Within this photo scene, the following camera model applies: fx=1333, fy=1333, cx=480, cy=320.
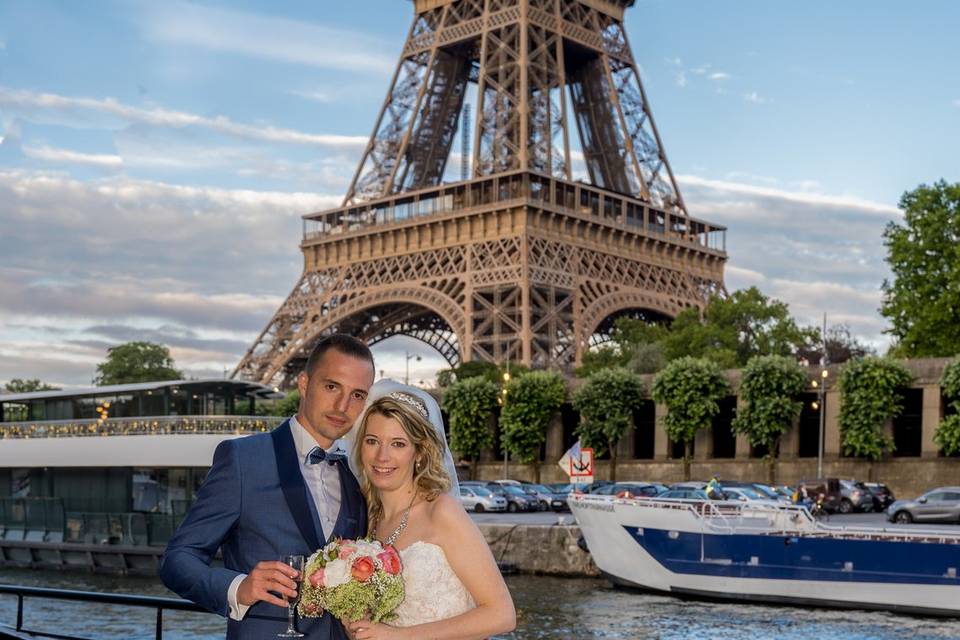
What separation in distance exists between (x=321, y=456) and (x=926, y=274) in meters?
52.1

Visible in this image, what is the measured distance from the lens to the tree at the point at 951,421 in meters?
45.7

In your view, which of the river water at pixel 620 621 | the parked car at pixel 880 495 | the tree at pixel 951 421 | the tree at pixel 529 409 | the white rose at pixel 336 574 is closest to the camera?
the white rose at pixel 336 574

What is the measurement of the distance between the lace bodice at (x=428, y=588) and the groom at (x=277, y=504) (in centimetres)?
24

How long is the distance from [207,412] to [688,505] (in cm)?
1586

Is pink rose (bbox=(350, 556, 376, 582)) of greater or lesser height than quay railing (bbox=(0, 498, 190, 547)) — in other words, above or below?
above

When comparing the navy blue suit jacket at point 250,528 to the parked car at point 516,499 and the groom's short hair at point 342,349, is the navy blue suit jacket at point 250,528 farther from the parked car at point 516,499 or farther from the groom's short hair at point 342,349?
the parked car at point 516,499

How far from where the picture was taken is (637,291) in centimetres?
7331

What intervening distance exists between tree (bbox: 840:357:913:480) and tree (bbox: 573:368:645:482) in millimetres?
9911

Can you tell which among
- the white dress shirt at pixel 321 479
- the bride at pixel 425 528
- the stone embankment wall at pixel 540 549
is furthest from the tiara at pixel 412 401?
the stone embankment wall at pixel 540 549

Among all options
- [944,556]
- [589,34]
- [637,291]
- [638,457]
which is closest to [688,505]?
[944,556]

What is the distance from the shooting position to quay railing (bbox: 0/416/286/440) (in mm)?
34500

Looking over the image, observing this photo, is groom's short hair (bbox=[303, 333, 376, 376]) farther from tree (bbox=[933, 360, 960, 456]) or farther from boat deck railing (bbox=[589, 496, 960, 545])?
tree (bbox=[933, 360, 960, 456])

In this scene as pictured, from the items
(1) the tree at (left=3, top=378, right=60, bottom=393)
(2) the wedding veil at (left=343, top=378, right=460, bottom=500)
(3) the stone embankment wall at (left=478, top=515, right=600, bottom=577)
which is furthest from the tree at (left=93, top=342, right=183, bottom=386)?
(2) the wedding veil at (left=343, top=378, right=460, bottom=500)

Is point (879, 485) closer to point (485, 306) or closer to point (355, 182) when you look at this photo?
point (485, 306)
